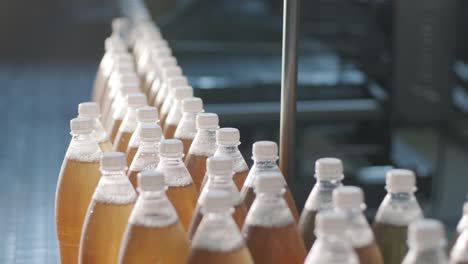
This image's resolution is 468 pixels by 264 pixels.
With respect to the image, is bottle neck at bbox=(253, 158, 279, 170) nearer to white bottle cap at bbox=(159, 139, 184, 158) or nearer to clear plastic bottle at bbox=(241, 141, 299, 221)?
clear plastic bottle at bbox=(241, 141, 299, 221)

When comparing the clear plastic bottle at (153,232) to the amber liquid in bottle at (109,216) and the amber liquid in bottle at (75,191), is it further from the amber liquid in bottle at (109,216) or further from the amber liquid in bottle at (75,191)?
the amber liquid in bottle at (75,191)

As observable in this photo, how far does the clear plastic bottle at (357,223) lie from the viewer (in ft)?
3.01

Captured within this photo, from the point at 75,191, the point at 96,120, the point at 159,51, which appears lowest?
the point at 75,191

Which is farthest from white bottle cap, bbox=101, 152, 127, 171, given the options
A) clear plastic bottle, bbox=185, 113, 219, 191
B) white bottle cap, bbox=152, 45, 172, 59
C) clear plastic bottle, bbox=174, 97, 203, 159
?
white bottle cap, bbox=152, 45, 172, 59

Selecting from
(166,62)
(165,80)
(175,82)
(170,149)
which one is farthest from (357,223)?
(166,62)

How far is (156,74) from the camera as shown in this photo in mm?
2062

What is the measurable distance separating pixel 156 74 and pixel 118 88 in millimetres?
222

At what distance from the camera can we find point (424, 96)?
14.1ft

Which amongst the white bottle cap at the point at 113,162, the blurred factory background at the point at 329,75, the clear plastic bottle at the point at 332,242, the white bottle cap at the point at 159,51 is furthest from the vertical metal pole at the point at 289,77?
the blurred factory background at the point at 329,75

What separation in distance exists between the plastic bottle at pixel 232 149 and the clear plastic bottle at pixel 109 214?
Result: 6.1 inches

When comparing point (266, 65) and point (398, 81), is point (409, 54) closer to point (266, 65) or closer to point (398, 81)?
point (398, 81)

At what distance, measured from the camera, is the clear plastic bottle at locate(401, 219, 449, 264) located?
806 millimetres

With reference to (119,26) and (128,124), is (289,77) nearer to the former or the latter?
(128,124)

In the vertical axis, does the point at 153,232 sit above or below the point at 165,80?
below
